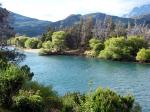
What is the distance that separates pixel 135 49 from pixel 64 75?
70.5 m

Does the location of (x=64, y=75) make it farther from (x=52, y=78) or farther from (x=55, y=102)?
(x=55, y=102)

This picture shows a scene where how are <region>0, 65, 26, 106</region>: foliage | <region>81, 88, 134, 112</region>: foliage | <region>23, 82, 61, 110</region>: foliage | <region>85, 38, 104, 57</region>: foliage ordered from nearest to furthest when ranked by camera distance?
<region>81, 88, 134, 112</region>: foliage
<region>0, 65, 26, 106</region>: foliage
<region>23, 82, 61, 110</region>: foliage
<region>85, 38, 104, 57</region>: foliage

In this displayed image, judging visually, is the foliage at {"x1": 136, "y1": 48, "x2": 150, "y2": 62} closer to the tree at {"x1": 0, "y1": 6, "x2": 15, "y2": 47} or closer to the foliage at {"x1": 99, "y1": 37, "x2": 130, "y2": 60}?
the foliage at {"x1": 99, "y1": 37, "x2": 130, "y2": 60}

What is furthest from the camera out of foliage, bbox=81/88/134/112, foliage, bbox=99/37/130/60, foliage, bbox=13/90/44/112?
foliage, bbox=99/37/130/60

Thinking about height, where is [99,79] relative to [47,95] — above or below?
below

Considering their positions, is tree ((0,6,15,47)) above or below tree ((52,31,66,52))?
above

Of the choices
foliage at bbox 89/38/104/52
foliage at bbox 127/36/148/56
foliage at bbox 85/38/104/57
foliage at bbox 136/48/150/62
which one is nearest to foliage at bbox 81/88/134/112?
foliage at bbox 136/48/150/62

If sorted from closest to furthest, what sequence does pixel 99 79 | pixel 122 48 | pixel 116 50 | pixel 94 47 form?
pixel 99 79
pixel 116 50
pixel 122 48
pixel 94 47

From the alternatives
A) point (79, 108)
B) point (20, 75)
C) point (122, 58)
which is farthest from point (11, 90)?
point (122, 58)

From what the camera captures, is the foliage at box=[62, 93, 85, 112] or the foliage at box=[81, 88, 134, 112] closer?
the foliage at box=[81, 88, 134, 112]

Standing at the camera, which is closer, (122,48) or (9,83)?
(9,83)

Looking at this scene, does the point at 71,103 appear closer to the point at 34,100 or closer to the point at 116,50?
the point at 34,100

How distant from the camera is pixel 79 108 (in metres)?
32.3

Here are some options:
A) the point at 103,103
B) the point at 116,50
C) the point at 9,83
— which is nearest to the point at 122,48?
the point at 116,50
